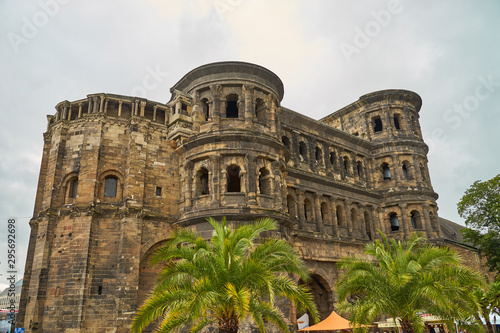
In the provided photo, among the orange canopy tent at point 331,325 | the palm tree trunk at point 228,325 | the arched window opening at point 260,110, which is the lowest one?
the orange canopy tent at point 331,325

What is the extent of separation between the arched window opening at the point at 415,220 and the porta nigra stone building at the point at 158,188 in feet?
16.5

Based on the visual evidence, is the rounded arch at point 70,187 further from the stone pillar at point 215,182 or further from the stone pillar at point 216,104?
the stone pillar at point 216,104

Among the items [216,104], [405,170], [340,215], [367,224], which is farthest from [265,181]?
[405,170]

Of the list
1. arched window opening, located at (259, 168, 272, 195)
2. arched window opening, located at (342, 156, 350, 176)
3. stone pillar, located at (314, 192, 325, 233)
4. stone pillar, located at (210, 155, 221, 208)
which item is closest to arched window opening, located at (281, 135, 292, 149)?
stone pillar, located at (314, 192, 325, 233)

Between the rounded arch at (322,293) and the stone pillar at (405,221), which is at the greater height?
the stone pillar at (405,221)

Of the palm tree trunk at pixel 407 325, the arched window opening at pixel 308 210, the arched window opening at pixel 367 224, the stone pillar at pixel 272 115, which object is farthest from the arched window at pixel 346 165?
the palm tree trunk at pixel 407 325

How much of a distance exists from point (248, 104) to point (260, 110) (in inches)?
54.4

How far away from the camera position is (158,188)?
21.2 meters

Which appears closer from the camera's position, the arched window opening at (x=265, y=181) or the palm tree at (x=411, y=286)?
the palm tree at (x=411, y=286)

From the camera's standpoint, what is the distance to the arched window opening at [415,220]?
28806 millimetres

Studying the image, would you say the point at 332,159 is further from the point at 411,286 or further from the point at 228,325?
the point at 228,325

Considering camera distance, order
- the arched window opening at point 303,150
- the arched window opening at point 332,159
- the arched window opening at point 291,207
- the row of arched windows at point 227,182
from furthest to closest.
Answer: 1. the arched window opening at point 332,159
2. the arched window opening at point 303,150
3. the arched window opening at point 291,207
4. the row of arched windows at point 227,182

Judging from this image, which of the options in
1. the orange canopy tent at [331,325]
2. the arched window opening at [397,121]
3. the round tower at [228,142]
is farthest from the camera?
the arched window opening at [397,121]

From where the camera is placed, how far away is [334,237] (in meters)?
24.8
